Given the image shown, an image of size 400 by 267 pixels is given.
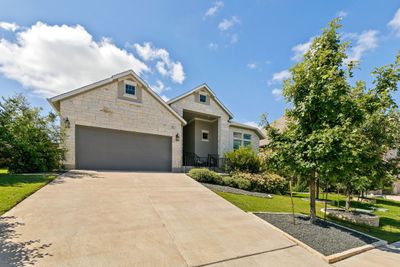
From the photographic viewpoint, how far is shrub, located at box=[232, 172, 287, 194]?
42.0 feet

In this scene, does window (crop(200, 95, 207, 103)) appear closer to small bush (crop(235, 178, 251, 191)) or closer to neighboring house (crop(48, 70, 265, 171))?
neighboring house (crop(48, 70, 265, 171))

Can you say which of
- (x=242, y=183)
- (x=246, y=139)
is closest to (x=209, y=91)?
(x=246, y=139)

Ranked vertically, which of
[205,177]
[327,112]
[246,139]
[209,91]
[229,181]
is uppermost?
[209,91]

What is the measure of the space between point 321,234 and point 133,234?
5.37 metres

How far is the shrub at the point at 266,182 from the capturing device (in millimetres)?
12789

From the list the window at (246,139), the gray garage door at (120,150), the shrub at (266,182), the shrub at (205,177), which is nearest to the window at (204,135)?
the window at (246,139)

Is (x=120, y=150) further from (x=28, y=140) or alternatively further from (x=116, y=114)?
(x=28, y=140)

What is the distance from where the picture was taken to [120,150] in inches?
521

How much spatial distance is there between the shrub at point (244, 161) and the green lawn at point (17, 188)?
11151 mm

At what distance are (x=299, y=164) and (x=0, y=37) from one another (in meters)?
Result: 14.1

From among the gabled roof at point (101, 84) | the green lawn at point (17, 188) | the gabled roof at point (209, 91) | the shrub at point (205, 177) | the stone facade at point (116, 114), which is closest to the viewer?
the green lawn at point (17, 188)

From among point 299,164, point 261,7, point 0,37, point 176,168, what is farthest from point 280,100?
point 0,37

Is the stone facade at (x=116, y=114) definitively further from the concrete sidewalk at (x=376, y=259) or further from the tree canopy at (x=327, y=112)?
the concrete sidewalk at (x=376, y=259)

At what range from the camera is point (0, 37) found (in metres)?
9.10
